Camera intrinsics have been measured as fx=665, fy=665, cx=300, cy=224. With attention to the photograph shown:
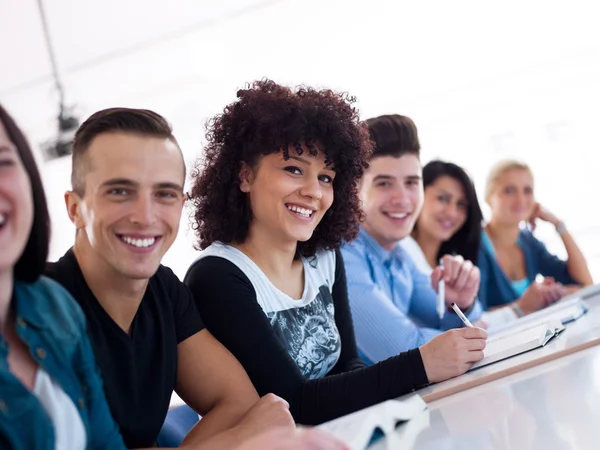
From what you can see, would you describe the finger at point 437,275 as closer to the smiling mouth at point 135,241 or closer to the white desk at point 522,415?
the white desk at point 522,415

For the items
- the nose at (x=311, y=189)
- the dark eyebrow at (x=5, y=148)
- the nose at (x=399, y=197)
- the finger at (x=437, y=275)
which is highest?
the nose at (x=399, y=197)

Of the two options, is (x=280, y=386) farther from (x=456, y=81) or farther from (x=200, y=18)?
(x=456, y=81)

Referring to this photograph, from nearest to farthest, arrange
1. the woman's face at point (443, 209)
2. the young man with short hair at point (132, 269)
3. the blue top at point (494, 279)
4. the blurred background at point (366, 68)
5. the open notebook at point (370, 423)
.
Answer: the open notebook at point (370, 423), the young man with short hair at point (132, 269), the woman's face at point (443, 209), the blue top at point (494, 279), the blurred background at point (366, 68)

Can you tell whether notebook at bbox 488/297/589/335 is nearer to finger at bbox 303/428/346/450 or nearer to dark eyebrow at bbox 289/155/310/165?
dark eyebrow at bbox 289/155/310/165

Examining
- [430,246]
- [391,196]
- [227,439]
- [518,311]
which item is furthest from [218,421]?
[430,246]

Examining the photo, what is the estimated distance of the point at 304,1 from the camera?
414 centimetres

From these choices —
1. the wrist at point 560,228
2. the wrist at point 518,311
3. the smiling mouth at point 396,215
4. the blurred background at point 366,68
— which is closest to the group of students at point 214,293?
the smiling mouth at point 396,215

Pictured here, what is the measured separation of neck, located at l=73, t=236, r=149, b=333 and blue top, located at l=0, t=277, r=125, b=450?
127mm

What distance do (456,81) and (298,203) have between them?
142 inches

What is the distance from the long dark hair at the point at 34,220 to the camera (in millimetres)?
708

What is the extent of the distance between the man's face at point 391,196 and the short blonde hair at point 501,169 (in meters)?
1.02

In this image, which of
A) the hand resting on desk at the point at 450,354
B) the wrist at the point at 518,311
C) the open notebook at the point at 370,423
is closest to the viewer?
the open notebook at the point at 370,423

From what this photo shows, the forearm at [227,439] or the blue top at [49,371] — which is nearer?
the blue top at [49,371]

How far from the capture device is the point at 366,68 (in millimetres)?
4484
